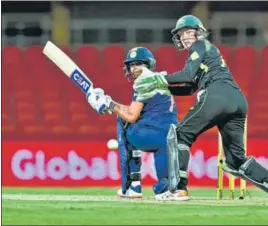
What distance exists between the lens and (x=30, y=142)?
1309 cm

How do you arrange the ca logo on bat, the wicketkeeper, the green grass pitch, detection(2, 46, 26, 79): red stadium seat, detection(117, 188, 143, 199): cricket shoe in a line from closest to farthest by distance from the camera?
1. the green grass pitch
2. the wicketkeeper
3. the ca logo on bat
4. detection(117, 188, 143, 199): cricket shoe
5. detection(2, 46, 26, 79): red stadium seat

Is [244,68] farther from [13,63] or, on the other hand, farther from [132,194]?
[132,194]

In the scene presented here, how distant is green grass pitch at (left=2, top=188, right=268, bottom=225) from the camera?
6.13 meters

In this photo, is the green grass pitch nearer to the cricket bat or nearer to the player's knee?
the player's knee

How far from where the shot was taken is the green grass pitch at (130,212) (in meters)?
6.13

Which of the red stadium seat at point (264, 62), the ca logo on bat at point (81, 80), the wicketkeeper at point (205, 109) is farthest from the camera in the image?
the red stadium seat at point (264, 62)

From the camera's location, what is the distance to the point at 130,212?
21.9ft

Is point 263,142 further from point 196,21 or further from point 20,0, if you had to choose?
point 20,0

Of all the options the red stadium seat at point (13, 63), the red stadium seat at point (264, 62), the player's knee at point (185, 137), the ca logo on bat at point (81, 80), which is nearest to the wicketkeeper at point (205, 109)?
the player's knee at point (185, 137)

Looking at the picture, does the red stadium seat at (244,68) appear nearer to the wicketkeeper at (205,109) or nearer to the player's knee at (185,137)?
the wicketkeeper at (205,109)

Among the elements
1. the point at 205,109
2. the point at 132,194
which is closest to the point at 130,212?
the point at 205,109

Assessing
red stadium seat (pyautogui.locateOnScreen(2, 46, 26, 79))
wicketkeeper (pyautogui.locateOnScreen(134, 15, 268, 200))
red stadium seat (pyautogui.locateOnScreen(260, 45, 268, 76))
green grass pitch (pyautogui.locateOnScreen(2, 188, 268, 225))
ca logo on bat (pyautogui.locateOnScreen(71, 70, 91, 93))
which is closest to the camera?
green grass pitch (pyautogui.locateOnScreen(2, 188, 268, 225))

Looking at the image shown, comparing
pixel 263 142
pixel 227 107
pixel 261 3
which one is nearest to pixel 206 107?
pixel 227 107

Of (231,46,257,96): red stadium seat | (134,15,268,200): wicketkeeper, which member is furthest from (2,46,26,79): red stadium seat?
(134,15,268,200): wicketkeeper
